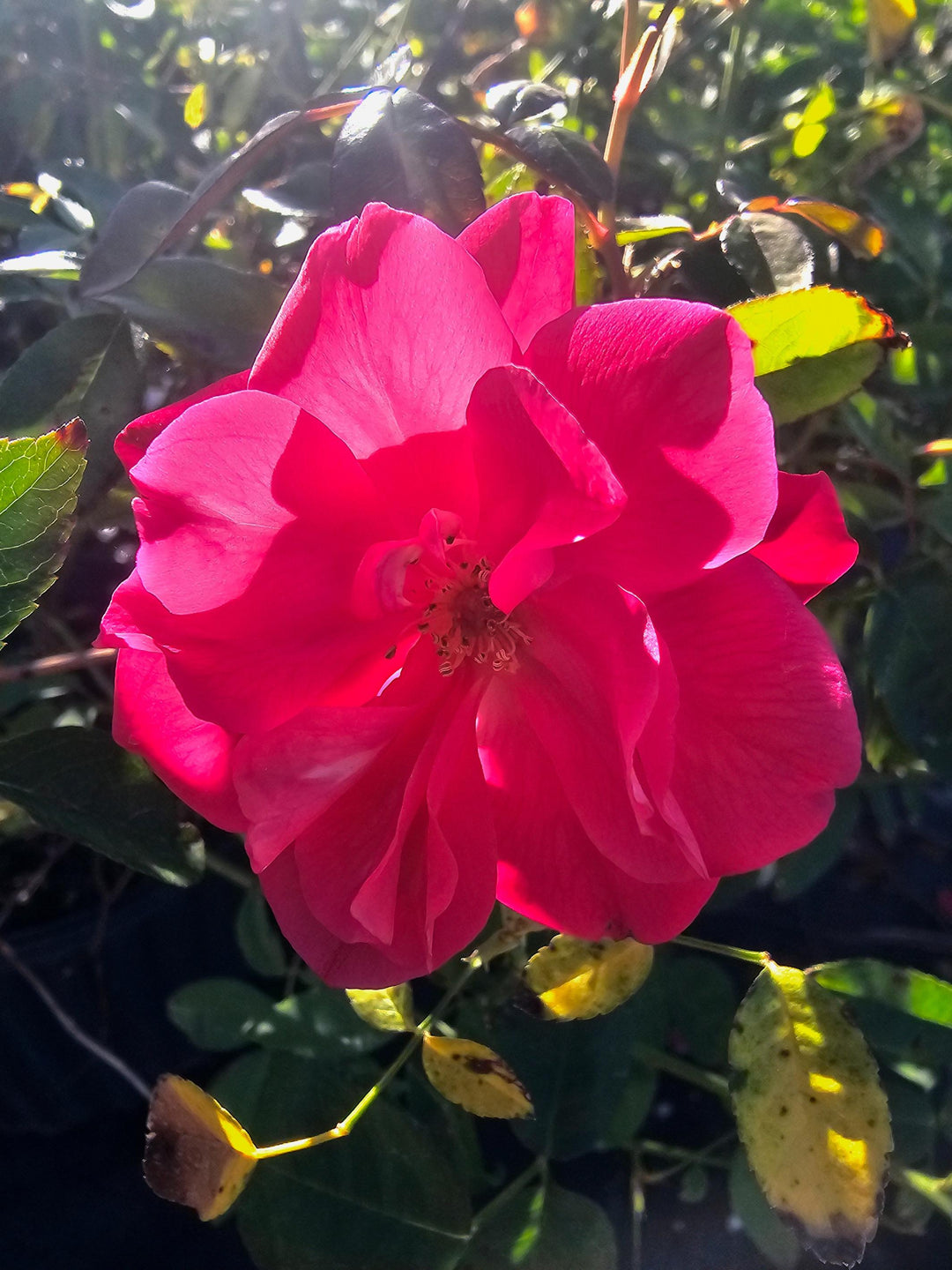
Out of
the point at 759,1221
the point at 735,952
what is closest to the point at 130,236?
the point at 735,952

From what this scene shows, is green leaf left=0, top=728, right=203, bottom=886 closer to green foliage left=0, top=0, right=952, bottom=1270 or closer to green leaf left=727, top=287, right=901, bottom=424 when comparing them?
green foliage left=0, top=0, right=952, bottom=1270

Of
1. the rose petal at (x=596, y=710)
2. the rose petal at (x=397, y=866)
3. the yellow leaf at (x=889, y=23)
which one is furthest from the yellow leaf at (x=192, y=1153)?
the yellow leaf at (x=889, y=23)

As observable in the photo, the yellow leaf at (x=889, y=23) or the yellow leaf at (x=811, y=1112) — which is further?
the yellow leaf at (x=889, y=23)

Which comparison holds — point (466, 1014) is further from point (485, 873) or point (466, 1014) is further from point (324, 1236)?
point (485, 873)

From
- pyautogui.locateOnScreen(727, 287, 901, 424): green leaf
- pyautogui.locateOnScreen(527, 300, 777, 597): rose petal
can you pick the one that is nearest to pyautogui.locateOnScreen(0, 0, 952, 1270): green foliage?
pyautogui.locateOnScreen(727, 287, 901, 424): green leaf

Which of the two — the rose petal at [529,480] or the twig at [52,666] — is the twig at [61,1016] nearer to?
the twig at [52,666]
